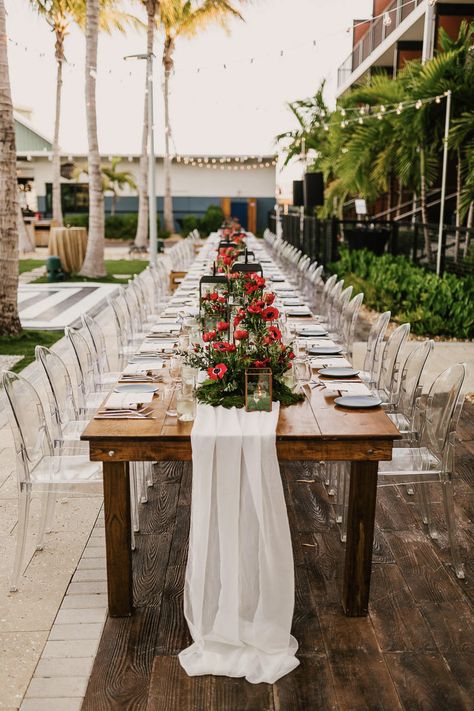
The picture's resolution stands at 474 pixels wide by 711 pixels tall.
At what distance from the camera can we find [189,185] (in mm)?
32344

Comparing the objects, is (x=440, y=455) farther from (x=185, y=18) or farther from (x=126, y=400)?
(x=185, y=18)

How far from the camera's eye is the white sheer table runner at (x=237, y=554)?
297 cm

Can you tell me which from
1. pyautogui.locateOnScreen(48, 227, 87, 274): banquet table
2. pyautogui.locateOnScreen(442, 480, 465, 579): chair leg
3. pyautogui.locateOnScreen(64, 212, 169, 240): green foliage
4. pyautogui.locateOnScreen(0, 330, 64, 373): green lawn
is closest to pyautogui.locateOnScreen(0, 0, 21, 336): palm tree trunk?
pyautogui.locateOnScreen(0, 330, 64, 373): green lawn

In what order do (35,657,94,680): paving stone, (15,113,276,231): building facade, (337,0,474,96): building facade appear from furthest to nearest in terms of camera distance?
(15,113,276,231): building facade → (337,0,474,96): building facade → (35,657,94,680): paving stone

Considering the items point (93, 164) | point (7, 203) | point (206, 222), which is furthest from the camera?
point (206, 222)

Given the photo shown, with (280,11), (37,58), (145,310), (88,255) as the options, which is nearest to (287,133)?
(280,11)

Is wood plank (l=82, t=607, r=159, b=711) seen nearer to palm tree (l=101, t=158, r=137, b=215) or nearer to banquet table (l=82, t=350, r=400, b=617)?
banquet table (l=82, t=350, r=400, b=617)

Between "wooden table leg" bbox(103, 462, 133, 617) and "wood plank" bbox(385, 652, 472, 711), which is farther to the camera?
"wooden table leg" bbox(103, 462, 133, 617)

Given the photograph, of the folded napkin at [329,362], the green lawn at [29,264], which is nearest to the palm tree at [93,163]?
the green lawn at [29,264]

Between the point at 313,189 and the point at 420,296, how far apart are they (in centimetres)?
830

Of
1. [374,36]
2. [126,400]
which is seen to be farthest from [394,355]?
[374,36]

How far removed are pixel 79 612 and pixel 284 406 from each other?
4.15ft

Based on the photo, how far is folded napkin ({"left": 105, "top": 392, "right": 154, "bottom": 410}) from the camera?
3449 mm

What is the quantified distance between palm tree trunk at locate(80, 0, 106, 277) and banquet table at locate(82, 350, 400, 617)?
39.9 feet
